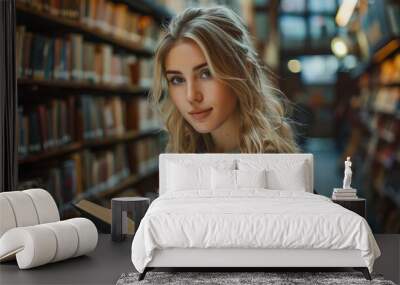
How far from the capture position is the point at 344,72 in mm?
6570

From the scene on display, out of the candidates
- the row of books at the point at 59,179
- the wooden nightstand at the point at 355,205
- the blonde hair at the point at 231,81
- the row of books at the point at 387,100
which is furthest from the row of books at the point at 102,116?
the row of books at the point at 387,100

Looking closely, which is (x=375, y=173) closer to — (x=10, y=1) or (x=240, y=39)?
(x=240, y=39)

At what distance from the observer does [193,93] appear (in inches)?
252

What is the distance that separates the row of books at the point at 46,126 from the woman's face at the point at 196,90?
34.4 inches

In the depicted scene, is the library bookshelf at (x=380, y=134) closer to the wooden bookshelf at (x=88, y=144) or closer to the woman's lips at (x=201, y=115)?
the woman's lips at (x=201, y=115)

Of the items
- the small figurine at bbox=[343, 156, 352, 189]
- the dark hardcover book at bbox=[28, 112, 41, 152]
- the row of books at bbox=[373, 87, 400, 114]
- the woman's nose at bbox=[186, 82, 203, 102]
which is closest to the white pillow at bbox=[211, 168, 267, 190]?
the small figurine at bbox=[343, 156, 352, 189]

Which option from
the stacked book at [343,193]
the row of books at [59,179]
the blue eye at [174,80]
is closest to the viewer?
the stacked book at [343,193]

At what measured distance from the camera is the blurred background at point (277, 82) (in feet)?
21.0

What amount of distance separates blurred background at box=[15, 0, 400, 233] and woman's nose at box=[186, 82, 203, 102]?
1.27 feet

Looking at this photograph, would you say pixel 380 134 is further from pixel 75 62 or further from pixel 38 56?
pixel 38 56

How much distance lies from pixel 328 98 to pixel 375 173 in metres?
0.75

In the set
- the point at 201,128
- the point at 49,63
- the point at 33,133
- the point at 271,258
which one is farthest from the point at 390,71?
the point at 33,133

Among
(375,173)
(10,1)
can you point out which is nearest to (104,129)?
(10,1)

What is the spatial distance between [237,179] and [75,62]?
1.73 meters
